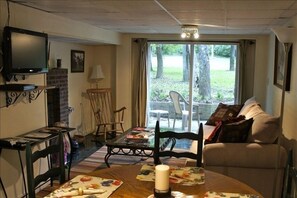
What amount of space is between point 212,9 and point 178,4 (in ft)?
1.57

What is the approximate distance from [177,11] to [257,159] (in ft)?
6.02

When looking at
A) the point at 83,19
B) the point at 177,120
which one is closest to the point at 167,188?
the point at 83,19

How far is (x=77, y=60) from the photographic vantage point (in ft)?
19.4

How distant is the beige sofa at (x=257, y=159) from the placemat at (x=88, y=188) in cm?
148

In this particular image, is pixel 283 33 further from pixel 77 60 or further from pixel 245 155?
pixel 77 60

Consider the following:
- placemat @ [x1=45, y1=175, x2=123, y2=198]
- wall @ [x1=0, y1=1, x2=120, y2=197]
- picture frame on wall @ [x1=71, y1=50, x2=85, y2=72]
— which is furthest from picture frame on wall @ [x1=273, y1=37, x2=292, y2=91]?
picture frame on wall @ [x1=71, y1=50, x2=85, y2=72]

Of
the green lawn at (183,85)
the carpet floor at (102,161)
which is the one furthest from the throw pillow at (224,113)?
the carpet floor at (102,161)

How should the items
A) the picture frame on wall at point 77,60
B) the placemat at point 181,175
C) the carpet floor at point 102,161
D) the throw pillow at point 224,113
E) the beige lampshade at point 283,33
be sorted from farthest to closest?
the picture frame on wall at point 77,60, the throw pillow at point 224,113, the carpet floor at point 102,161, the beige lampshade at point 283,33, the placemat at point 181,175

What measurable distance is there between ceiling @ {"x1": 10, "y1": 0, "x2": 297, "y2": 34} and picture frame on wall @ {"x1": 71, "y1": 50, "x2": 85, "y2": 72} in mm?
1512

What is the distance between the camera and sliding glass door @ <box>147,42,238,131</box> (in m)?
6.12

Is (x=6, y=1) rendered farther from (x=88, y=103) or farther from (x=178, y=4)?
(x=88, y=103)

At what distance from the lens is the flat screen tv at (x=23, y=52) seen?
2883 millimetres

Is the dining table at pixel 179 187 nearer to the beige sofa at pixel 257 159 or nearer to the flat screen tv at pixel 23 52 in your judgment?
the beige sofa at pixel 257 159

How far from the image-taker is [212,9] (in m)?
3.26
